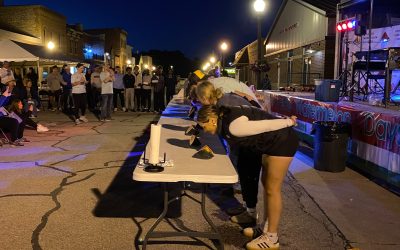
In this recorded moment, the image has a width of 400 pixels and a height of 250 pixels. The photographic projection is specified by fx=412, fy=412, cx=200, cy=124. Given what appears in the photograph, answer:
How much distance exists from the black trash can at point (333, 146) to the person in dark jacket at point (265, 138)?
11.9 ft

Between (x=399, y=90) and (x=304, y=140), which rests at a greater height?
(x=399, y=90)

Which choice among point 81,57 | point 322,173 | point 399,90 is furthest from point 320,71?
point 81,57

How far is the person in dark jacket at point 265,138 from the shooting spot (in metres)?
3.38

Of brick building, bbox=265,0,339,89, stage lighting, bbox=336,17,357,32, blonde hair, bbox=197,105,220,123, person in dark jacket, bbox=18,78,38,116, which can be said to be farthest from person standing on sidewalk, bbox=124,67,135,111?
blonde hair, bbox=197,105,220,123

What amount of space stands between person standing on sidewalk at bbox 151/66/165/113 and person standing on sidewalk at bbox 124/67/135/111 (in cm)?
87

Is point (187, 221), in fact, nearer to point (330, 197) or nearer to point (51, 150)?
point (330, 197)

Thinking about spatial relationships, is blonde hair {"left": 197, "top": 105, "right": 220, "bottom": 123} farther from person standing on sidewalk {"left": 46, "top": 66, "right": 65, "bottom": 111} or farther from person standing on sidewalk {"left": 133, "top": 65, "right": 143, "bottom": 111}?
person standing on sidewalk {"left": 46, "top": 66, "right": 65, "bottom": 111}

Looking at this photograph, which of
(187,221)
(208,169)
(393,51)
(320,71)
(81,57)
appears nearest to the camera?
(208,169)

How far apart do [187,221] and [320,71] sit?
62.2ft

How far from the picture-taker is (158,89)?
16906 mm

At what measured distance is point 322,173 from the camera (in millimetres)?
6984

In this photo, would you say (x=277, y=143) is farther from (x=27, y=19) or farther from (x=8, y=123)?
(x=27, y=19)

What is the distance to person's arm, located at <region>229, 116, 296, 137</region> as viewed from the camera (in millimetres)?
3338

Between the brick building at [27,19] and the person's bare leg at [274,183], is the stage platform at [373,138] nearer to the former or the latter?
the person's bare leg at [274,183]
